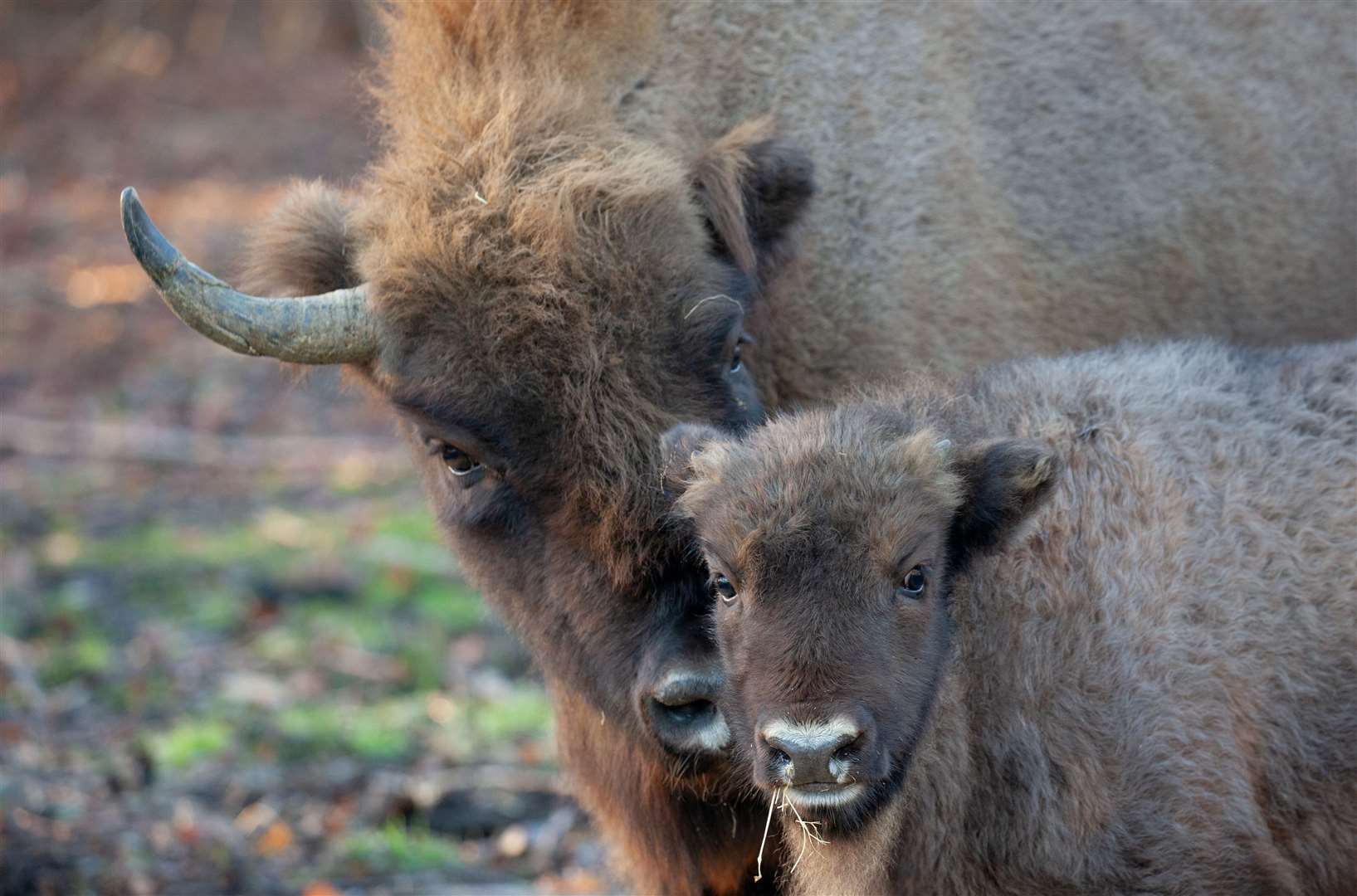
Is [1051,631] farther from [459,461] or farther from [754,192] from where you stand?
[459,461]

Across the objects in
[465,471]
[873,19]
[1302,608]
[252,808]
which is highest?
[873,19]

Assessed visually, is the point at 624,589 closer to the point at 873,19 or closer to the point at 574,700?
the point at 574,700

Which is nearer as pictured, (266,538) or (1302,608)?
(1302,608)

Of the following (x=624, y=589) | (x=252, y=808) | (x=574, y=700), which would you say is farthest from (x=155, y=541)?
(x=624, y=589)

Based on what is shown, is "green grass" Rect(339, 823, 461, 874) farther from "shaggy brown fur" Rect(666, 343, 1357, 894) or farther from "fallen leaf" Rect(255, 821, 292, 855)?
"shaggy brown fur" Rect(666, 343, 1357, 894)

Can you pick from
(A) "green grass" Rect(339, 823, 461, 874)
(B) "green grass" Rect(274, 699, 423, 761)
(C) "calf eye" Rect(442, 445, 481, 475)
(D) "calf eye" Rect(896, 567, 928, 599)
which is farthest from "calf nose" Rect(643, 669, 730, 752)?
(B) "green grass" Rect(274, 699, 423, 761)

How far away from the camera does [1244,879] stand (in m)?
4.94

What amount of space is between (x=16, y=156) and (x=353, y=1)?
706 centimetres

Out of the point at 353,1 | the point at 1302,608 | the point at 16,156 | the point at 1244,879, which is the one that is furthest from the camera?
the point at 353,1

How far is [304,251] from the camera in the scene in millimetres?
6188

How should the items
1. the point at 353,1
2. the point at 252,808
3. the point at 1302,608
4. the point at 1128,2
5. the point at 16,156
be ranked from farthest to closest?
1. the point at 353,1
2. the point at 16,156
3. the point at 252,808
4. the point at 1128,2
5. the point at 1302,608

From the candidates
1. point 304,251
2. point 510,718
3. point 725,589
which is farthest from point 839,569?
point 510,718

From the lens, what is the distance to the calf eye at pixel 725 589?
15.8ft

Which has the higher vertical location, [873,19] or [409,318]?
[873,19]
